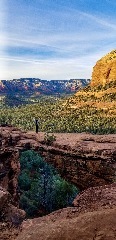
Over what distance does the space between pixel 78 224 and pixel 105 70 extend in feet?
467

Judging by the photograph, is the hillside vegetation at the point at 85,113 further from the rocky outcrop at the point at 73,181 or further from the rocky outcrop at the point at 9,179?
the rocky outcrop at the point at 9,179

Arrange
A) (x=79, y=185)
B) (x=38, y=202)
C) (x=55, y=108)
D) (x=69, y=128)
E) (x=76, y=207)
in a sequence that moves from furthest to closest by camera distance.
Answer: (x=55, y=108) < (x=69, y=128) < (x=79, y=185) < (x=38, y=202) < (x=76, y=207)

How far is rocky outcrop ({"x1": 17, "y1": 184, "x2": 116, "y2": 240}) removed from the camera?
9.44m

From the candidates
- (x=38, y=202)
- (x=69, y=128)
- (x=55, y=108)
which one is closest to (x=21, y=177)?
(x=38, y=202)

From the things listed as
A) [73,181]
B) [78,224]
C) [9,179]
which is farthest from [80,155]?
[78,224]

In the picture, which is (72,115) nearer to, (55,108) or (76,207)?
(55,108)

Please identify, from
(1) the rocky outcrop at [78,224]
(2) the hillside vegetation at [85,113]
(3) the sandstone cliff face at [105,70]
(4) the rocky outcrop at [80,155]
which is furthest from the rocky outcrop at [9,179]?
(3) the sandstone cliff face at [105,70]

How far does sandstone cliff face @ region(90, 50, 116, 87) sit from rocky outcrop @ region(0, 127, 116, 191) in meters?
85.3

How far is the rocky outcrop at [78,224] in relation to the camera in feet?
31.0

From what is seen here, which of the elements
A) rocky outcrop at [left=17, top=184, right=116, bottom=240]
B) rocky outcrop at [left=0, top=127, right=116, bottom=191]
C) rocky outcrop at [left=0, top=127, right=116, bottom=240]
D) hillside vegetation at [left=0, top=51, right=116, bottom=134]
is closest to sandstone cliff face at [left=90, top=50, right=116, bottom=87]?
hillside vegetation at [left=0, top=51, right=116, bottom=134]

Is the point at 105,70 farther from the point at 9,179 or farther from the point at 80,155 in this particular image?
the point at 9,179

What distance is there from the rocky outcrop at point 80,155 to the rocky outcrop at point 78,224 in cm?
3238

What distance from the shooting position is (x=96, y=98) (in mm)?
121000

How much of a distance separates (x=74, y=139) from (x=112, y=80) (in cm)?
8473
